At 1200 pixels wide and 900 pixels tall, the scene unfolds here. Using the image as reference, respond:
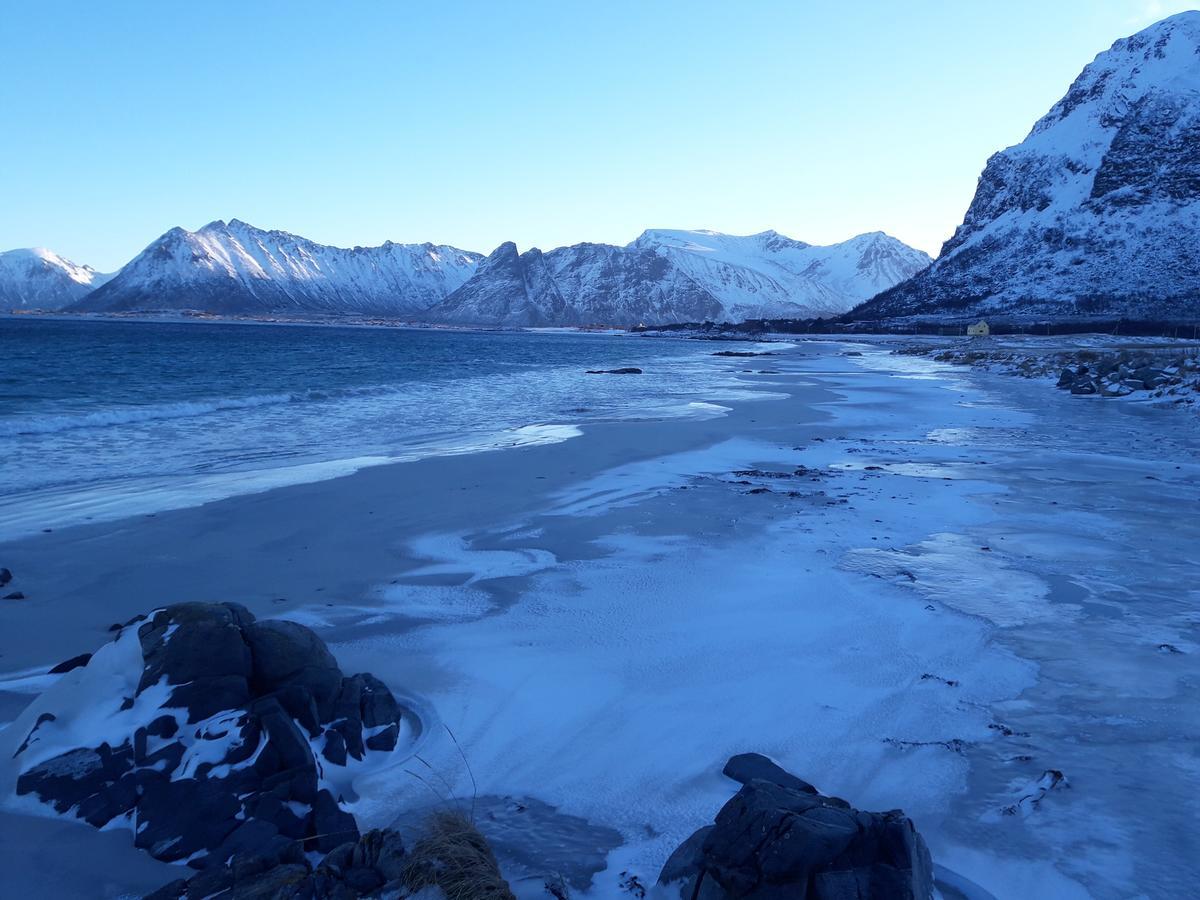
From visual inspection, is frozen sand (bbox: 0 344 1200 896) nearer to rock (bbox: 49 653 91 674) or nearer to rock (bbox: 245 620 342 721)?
rock (bbox: 49 653 91 674)

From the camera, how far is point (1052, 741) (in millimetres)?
3928

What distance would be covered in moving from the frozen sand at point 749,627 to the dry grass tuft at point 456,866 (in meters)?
0.48

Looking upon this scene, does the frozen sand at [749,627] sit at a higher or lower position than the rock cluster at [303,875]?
lower

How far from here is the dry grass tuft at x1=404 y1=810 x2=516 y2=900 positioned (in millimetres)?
2660

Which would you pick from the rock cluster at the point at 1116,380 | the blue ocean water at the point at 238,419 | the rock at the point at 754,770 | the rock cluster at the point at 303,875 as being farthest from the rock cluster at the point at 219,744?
the rock cluster at the point at 1116,380

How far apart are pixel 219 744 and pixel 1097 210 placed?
139m

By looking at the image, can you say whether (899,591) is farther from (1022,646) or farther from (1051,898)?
(1051,898)

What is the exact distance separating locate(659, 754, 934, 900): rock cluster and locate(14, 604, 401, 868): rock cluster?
1.52m

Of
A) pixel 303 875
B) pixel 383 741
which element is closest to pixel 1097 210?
pixel 383 741

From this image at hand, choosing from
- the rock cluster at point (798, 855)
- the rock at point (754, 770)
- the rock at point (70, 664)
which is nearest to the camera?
the rock cluster at point (798, 855)

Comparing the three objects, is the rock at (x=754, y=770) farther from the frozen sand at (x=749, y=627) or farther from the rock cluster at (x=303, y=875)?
the rock cluster at (x=303, y=875)

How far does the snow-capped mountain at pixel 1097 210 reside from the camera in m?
99.6

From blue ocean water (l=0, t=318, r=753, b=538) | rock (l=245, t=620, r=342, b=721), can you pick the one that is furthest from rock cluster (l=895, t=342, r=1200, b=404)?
rock (l=245, t=620, r=342, b=721)

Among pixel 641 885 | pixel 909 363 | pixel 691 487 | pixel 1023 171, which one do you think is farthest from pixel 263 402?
pixel 1023 171
